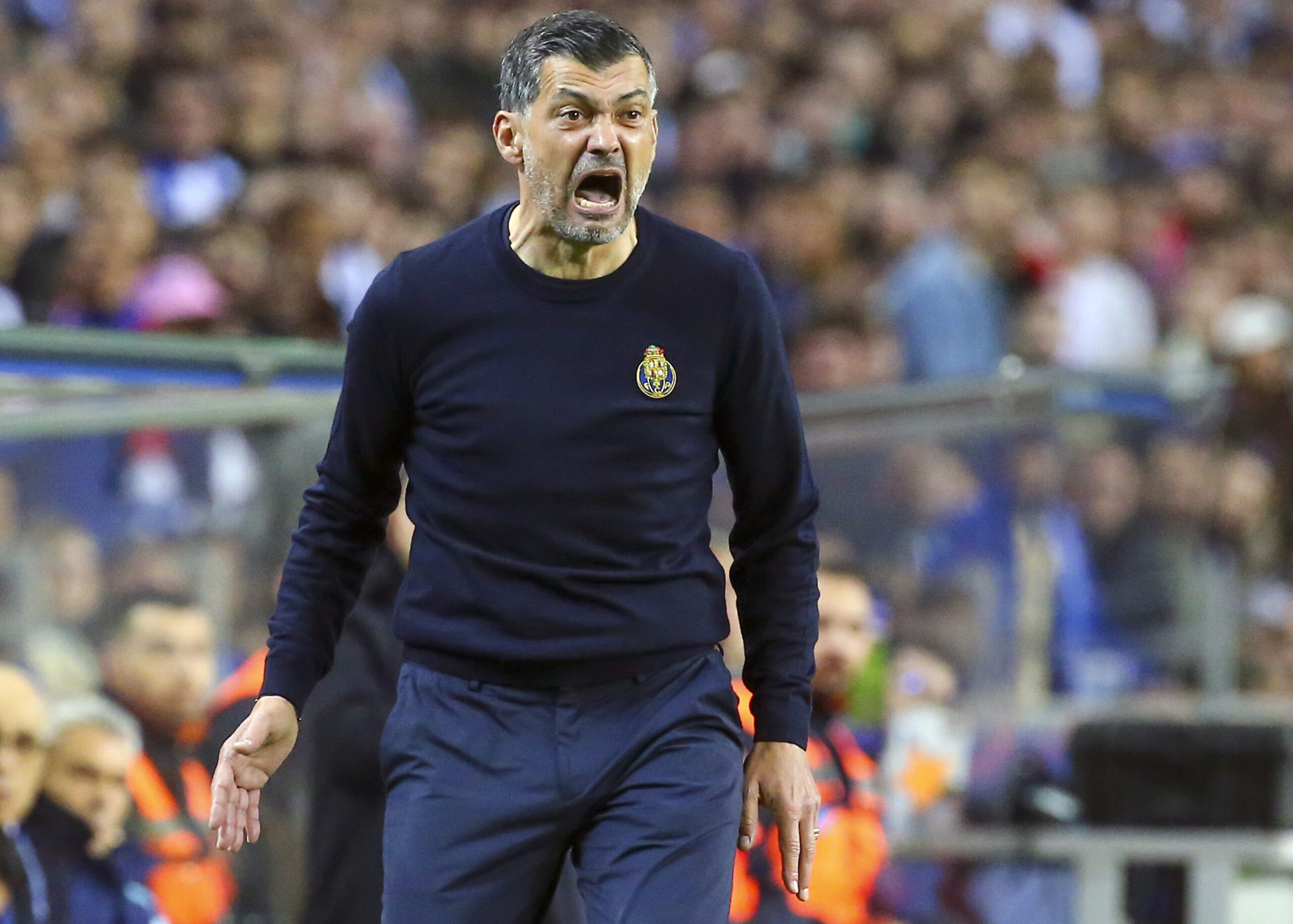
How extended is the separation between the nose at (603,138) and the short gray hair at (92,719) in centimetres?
163

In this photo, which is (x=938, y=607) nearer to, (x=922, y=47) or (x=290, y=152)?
(x=290, y=152)

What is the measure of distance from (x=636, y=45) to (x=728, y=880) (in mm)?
1142

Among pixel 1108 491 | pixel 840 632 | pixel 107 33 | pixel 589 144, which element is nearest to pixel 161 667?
pixel 589 144

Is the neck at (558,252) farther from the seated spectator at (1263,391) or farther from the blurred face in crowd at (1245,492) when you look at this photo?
the seated spectator at (1263,391)

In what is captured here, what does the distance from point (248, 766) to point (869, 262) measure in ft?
23.7

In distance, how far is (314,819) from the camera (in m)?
3.64

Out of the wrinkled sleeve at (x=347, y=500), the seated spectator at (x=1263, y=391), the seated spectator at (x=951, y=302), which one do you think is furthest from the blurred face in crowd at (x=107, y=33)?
the wrinkled sleeve at (x=347, y=500)

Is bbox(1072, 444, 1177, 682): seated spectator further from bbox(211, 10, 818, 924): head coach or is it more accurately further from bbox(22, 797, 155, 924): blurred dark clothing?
bbox(211, 10, 818, 924): head coach

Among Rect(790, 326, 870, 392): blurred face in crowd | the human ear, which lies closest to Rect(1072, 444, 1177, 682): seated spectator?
Rect(790, 326, 870, 392): blurred face in crowd

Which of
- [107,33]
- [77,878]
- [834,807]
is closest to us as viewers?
[77,878]

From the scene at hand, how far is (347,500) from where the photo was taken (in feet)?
9.30

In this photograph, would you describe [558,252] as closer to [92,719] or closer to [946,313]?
[92,719]

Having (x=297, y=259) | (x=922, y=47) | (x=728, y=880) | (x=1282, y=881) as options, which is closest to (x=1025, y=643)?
(x=1282, y=881)

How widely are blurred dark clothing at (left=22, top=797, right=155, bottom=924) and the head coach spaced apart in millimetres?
924
